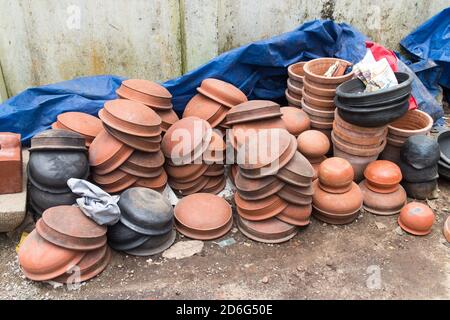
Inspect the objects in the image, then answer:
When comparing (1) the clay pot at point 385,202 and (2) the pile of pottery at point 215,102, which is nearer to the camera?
(1) the clay pot at point 385,202

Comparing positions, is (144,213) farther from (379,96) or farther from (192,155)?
(379,96)

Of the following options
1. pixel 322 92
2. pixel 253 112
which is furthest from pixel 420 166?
pixel 253 112

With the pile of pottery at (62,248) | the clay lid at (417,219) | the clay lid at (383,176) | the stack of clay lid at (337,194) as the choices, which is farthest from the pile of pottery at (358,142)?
the pile of pottery at (62,248)

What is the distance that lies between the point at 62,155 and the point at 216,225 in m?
1.36

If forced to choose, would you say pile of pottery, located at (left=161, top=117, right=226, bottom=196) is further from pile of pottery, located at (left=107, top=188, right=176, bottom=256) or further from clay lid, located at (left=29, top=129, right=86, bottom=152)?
clay lid, located at (left=29, top=129, right=86, bottom=152)

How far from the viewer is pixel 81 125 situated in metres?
3.74

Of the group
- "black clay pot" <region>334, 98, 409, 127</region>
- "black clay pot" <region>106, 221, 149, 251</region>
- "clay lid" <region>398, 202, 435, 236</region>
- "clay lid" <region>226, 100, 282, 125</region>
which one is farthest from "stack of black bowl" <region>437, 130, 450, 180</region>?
"black clay pot" <region>106, 221, 149, 251</region>

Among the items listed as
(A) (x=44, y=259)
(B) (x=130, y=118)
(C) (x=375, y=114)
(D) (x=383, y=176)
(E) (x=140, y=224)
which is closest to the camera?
(A) (x=44, y=259)

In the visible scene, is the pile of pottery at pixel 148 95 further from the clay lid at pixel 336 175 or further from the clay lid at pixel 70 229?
the clay lid at pixel 336 175

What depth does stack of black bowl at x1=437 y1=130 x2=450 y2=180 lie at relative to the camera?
4227 mm

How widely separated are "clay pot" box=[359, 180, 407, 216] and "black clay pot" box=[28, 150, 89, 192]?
2.56 m

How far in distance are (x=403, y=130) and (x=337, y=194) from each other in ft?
3.33

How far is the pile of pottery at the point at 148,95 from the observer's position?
387 centimetres

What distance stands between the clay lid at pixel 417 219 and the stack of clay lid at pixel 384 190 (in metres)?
0.18
